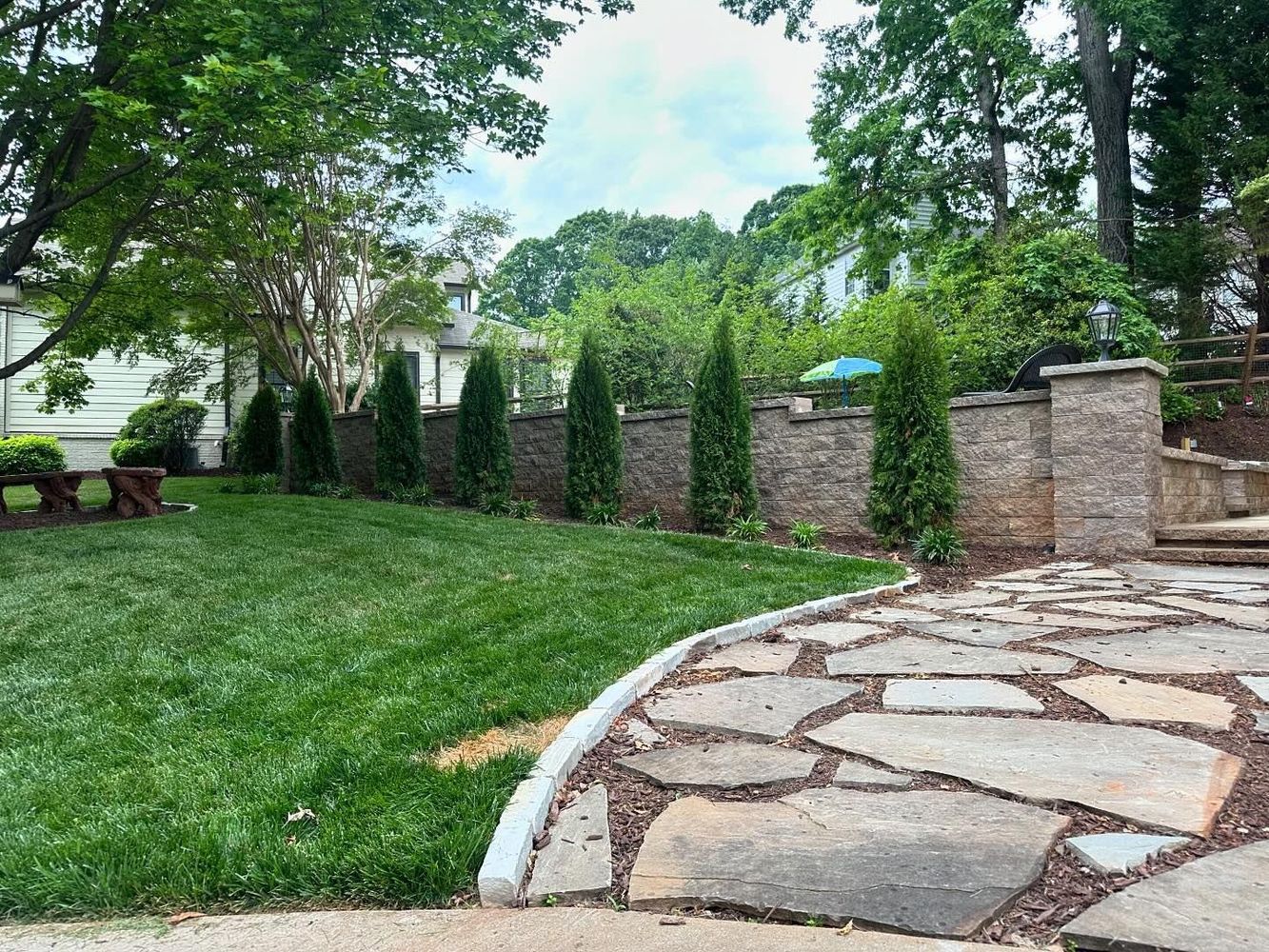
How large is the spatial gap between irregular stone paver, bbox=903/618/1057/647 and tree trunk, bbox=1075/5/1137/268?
10.4 m

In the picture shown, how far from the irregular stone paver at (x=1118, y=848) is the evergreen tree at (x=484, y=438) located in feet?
25.5

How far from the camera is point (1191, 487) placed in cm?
651

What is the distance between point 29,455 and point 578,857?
1740 centimetres

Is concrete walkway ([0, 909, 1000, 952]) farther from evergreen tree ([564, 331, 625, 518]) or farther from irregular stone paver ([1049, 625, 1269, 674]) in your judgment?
evergreen tree ([564, 331, 625, 518])

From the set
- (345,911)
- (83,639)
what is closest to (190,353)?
(83,639)

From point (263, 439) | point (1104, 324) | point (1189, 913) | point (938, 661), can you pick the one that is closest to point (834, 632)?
point (938, 661)

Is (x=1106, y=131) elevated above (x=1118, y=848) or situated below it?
above

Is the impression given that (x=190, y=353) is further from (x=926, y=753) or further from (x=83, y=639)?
(x=926, y=753)

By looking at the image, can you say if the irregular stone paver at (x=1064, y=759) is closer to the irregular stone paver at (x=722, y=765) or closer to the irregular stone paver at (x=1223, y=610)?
the irregular stone paver at (x=722, y=765)

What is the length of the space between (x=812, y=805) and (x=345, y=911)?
1.03 m

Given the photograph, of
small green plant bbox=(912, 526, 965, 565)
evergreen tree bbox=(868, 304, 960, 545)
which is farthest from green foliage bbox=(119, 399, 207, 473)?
small green plant bbox=(912, 526, 965, 565)

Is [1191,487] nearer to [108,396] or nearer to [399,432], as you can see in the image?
[399,432]

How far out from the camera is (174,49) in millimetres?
5457

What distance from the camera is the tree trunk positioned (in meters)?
11.6
